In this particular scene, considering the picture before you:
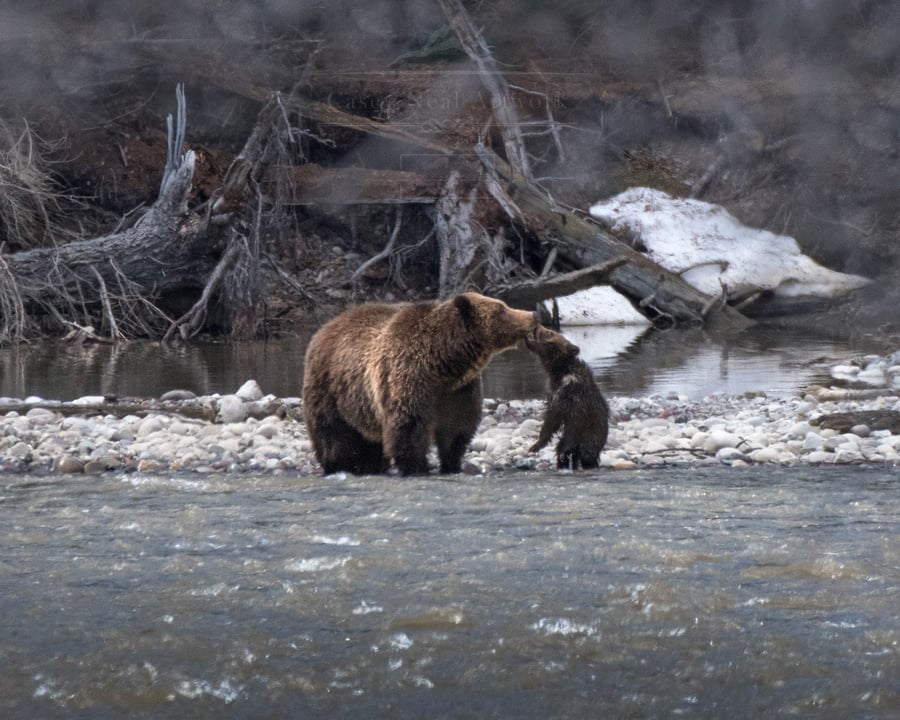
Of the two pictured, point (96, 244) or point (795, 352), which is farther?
point (96, 244)

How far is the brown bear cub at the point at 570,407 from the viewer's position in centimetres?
433

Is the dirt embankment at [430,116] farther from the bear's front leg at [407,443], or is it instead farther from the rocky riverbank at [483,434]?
the bear's front leg at [407,443]

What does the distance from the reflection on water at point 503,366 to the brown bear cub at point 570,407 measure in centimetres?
250

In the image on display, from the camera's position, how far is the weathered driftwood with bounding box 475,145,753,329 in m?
11.1

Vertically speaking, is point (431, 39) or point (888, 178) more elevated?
point (431, 39)

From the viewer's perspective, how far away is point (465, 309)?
167 inches

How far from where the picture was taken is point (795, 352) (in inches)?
358

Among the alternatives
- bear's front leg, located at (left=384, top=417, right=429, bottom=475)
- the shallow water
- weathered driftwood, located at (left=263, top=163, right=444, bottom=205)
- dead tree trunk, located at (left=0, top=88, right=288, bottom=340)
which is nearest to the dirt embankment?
weathered driftwood, located at (left=263, top=163, right=444, bottom=205)

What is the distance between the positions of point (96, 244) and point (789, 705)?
8.84 metres

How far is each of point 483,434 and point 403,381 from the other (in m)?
1.11

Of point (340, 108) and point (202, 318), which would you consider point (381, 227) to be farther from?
point (202, 318)

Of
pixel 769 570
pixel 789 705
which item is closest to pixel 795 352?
pixel 769 570

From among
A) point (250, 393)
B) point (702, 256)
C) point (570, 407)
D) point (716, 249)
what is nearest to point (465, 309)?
point (570, 407)

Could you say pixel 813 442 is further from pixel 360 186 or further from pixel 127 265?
pixel 360 186
